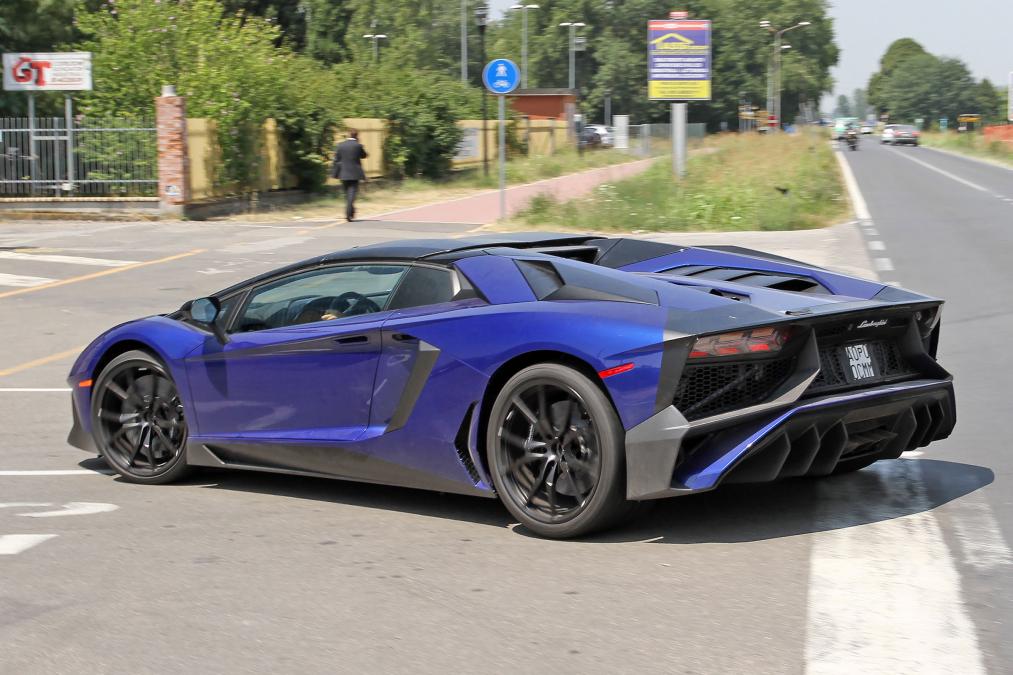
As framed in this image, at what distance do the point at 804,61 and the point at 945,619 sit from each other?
128 m

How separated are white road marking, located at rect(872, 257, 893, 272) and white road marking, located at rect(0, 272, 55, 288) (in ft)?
34.7

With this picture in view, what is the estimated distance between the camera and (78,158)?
88.7 feet

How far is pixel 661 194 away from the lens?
26.3 m

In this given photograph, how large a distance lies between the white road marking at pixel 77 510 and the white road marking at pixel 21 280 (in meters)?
11.4

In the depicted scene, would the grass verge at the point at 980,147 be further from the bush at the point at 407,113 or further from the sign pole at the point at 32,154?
the sign pole at the point at 32,154

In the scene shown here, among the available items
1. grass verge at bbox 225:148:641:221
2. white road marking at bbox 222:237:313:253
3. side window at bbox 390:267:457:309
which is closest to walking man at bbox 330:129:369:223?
grass verge at bbox 225:148:641:221

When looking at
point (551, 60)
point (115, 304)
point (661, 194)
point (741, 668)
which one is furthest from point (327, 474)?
point (551, 60)

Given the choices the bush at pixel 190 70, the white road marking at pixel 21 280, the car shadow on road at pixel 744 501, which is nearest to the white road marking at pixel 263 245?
the white road marking at pixel 21 280

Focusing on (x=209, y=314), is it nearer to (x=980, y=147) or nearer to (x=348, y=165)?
(x=348, y=165)

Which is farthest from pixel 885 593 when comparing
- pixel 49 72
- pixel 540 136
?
pixel 540 136

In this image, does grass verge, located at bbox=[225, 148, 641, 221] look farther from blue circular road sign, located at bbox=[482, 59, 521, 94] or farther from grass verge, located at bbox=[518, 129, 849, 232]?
grass verge, located at bbox=[518, 129, 849, 232]

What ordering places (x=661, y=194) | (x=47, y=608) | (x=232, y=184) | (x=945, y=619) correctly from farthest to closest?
(x=232, y=184) < (x=661, y=194) < (x=47, y=608) < (x=945, y=619)

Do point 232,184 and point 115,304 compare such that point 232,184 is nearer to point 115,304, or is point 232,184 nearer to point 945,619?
point 115,304

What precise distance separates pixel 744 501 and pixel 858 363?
85 centimetres
